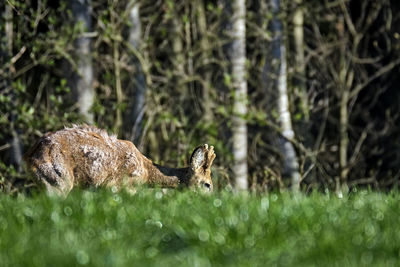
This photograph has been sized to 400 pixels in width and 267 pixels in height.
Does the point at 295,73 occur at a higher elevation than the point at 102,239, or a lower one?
higher

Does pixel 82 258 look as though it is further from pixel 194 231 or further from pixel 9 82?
pixel 9 82

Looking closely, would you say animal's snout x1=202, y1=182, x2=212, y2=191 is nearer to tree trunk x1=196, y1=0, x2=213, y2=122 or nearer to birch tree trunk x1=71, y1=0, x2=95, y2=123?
birch tree trunk x1=71, y1=0, x2=95, y2=123

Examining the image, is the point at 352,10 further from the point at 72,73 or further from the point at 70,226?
the point at 70,226

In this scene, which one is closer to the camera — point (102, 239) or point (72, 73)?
point (102, 239)

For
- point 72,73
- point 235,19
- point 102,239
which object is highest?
point 235,19

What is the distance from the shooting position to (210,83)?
14.8m

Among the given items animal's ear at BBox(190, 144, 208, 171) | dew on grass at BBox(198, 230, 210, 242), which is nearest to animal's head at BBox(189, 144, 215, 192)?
animal's ear at BBox(190, 144, 208, 171)

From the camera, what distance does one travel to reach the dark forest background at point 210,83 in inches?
511

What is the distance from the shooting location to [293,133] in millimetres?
13828

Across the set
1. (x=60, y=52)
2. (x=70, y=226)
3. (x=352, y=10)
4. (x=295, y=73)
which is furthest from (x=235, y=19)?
(x=70, y=226)

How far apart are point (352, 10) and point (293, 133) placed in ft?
15.4

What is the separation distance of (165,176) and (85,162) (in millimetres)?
987

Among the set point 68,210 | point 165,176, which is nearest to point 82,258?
point 68,210

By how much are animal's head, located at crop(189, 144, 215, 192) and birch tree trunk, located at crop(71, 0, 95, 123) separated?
17.2 ft
